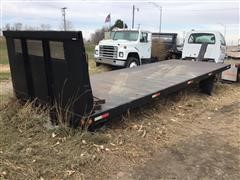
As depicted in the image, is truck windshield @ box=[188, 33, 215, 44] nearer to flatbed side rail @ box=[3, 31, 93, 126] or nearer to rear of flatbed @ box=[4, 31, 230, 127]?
rear of flatbed @ box=[4, 31, 230, 127]

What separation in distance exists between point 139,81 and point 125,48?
6.64 metres

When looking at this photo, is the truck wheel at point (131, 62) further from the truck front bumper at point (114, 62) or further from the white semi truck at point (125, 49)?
the truck front bumper at point (114, 62)

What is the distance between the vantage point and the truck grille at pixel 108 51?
13.1 m

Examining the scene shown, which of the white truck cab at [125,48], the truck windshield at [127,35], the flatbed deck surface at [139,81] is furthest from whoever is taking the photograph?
the truck windshield at [127,35]

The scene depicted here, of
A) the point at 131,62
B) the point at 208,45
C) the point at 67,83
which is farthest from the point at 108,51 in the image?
the point at 67,83

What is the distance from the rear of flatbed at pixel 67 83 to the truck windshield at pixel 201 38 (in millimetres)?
5932

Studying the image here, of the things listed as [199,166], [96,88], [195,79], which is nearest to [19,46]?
[96,88]

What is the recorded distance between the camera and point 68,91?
4.28 m

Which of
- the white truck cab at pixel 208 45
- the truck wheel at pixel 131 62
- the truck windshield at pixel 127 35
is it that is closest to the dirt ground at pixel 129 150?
the white truck cab at pixel 208 45

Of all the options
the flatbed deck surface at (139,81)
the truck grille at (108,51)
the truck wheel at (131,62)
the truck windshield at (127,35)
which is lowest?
the truck wheel at (131,62)

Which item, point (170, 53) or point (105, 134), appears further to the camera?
point (170, 53)

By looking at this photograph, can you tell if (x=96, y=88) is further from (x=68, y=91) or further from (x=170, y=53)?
(x=170, y=53)

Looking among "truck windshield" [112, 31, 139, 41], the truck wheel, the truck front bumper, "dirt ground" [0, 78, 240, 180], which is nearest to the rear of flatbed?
"dirt ground" [0, 78, 240, 180]

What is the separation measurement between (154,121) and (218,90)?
4.33 meters
